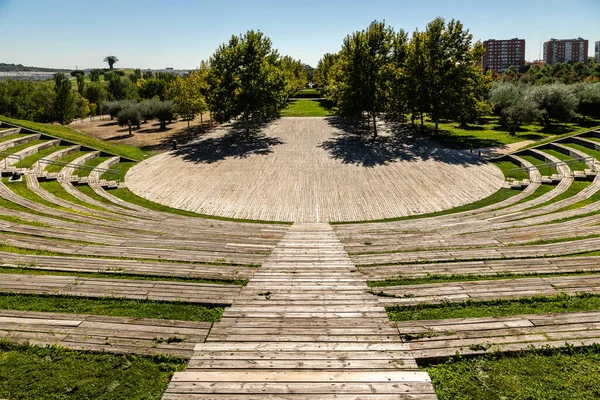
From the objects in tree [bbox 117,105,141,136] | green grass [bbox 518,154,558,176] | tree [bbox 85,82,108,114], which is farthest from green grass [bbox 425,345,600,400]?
tree [bbox 85,82,108,114]

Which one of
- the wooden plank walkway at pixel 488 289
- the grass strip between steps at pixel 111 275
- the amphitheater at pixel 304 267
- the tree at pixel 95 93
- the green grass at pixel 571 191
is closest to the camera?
the amphitheater at pixel 304 267

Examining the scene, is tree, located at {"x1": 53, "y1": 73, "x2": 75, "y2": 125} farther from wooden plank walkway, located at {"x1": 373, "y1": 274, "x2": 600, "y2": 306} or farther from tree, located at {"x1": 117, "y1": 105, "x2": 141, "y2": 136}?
wooden plank walkway, located at {"x1": 373, "y1": 274, "x2": 600, "y2": 306}

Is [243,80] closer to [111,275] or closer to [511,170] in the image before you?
[511,170]

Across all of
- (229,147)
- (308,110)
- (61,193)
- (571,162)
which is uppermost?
(308,110)

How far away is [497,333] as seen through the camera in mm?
7359

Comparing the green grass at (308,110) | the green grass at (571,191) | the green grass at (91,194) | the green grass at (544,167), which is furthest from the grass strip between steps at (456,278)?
the green grass at (308,110)

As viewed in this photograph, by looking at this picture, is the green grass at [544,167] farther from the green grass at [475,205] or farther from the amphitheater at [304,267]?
the green grass at [475,205]

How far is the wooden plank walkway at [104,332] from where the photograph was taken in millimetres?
7102

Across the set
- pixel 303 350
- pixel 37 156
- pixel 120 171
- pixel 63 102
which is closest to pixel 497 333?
pixel 303 350

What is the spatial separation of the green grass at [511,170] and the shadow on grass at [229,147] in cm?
2285

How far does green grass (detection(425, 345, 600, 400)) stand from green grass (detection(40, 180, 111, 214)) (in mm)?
20410

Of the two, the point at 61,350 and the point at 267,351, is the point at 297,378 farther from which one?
the point at 61,350

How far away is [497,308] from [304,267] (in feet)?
18.5

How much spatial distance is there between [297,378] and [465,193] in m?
23.9
